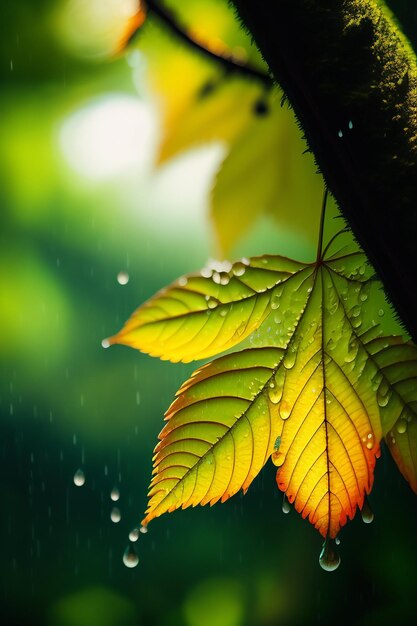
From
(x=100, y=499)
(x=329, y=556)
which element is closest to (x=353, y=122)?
(x=329, y=556)

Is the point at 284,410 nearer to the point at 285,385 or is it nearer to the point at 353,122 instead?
the point at 285,385

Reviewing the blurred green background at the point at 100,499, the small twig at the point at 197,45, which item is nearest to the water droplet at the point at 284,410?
the small twig at the point at 197,45

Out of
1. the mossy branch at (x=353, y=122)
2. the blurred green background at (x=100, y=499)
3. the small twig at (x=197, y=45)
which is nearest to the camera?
the mossy branch at (x=353, y=122)

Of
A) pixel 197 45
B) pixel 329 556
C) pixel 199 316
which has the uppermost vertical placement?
pixel 197 45

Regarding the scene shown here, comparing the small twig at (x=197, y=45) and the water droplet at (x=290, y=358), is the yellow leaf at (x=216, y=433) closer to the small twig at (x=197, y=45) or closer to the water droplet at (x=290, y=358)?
the water droplet at (x=290, y=358)

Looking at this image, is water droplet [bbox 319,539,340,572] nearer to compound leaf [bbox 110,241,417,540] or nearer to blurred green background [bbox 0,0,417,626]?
compound leaf [bbox 110,241,417,540]

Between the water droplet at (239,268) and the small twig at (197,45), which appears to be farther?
→ the small twig at (197,45)

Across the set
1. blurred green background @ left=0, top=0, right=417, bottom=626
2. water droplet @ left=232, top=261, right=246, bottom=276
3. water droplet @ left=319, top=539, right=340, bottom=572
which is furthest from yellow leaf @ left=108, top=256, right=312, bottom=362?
blurred green background @ left=0, top=0, right=417, bottom=626

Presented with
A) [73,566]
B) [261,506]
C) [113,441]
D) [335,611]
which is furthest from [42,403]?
[335,611]
